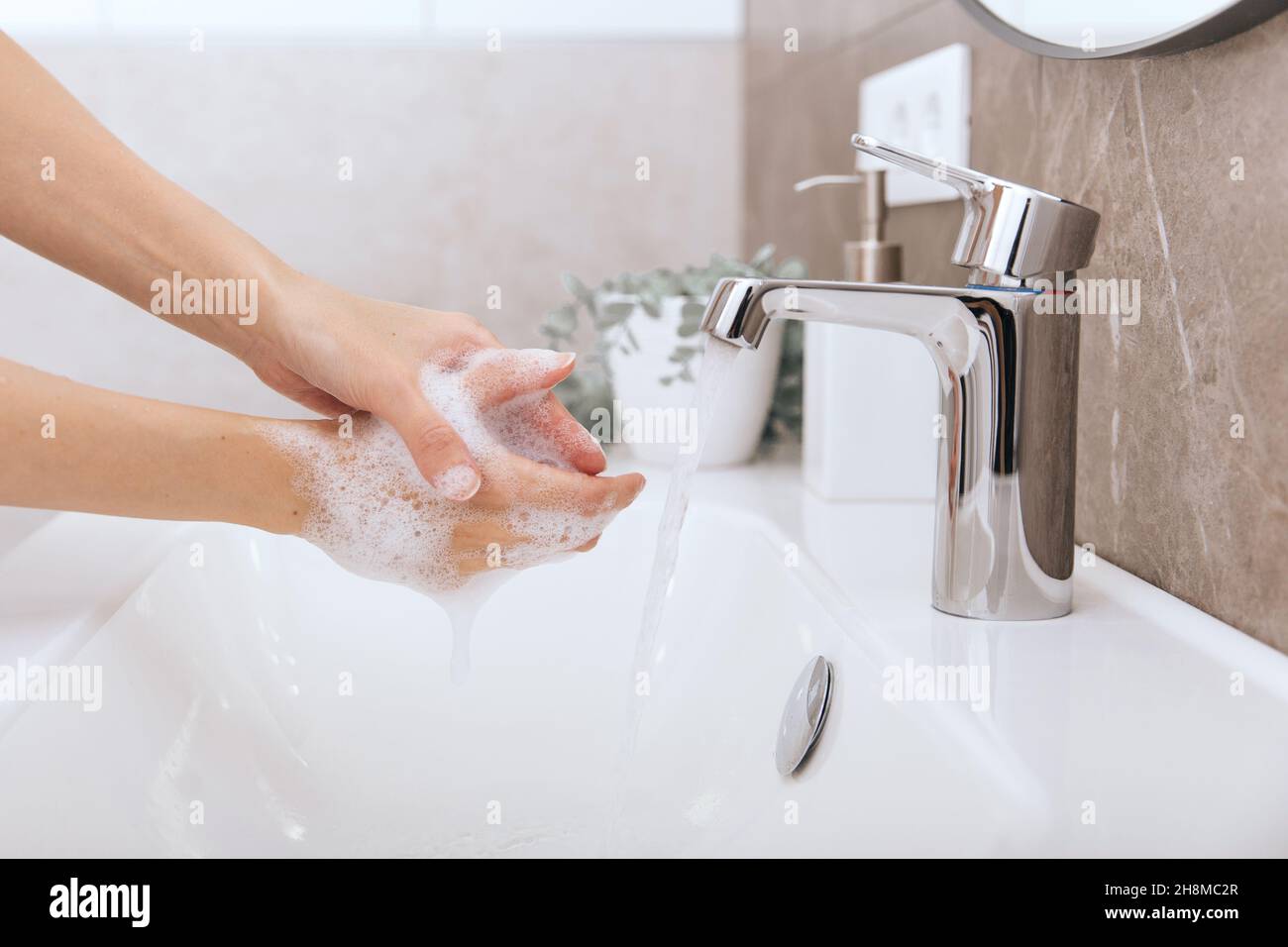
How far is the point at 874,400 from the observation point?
2.73 ft

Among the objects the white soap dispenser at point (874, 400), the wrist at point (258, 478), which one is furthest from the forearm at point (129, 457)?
the white soap dispenser at point (874, 400)

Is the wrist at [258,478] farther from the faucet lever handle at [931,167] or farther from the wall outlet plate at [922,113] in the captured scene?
the wall outlet plate at [922,113]

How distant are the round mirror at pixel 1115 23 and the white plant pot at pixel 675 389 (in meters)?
0.34

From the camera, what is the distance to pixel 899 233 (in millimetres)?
992

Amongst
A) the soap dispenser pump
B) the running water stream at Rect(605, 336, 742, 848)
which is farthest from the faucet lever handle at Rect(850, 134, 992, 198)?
the soap dispenser pump

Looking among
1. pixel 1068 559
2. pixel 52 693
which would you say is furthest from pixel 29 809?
pixel 1068 559

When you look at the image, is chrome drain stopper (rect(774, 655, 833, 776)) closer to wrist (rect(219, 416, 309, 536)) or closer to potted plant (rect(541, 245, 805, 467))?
wrist (rect(219, 416, 309, 536))

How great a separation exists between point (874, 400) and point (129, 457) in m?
0.49

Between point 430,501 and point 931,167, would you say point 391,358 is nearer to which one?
point 430,501

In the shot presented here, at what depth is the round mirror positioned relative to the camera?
500 mm

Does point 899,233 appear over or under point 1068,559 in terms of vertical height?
over
